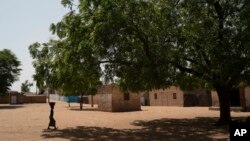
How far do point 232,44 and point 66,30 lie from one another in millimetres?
9102

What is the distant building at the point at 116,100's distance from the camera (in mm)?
44500

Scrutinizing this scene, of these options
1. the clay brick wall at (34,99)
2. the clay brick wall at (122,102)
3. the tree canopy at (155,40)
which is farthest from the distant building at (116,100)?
the clay brick wall at (34,99)

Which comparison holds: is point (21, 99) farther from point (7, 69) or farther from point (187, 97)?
point (187, 97)

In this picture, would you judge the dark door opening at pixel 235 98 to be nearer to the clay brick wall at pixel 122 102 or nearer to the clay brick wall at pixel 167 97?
the clay brick wall at pixel 167 97

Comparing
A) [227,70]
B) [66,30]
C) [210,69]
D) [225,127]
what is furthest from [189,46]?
[66,30]

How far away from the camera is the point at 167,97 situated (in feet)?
188

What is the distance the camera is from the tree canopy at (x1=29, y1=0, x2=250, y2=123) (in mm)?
18266

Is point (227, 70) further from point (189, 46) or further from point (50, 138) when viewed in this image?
point (50, 138)

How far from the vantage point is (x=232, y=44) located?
717 inches

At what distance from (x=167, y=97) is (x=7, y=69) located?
34.7 meters

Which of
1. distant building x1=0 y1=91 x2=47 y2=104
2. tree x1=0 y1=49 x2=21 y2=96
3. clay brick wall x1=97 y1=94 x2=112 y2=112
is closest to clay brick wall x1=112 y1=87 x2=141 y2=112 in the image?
clay brick wall x1=97 y1=94 x2=112 y2=112

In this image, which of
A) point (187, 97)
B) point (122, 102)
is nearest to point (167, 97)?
point (187, 97)

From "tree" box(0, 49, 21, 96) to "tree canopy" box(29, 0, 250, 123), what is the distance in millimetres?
52657

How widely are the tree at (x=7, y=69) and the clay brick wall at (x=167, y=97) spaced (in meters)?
29.3
